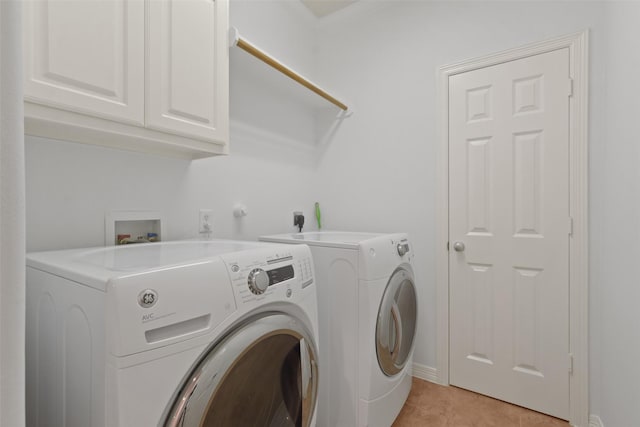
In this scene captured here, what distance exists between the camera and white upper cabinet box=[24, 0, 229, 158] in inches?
33.5

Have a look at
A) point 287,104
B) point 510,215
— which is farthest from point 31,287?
point 510,215

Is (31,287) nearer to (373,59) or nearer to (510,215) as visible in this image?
(510,215)

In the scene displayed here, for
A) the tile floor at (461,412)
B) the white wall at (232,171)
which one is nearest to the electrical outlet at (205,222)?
the white wall at (232,171)

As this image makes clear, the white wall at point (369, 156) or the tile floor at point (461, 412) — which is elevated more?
the white wall at point (369, 156)

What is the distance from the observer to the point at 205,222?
5.52 feet

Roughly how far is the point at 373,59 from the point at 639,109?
5.45 ft

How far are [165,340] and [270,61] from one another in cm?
154

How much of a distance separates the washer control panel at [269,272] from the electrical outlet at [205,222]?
77cm

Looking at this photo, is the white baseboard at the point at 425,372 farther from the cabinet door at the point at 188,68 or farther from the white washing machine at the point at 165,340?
the cabinet door at the point at 188,68

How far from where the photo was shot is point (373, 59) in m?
2.37

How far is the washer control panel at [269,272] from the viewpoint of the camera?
34.1 inches

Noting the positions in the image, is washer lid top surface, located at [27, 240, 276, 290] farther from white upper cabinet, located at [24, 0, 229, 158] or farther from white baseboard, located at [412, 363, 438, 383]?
white baseboard, located at [412, 363, 438, 383]

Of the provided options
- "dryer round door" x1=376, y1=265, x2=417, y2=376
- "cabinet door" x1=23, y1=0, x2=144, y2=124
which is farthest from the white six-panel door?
"cabinet door" x1=23, y1=0, x2=144, y2=124

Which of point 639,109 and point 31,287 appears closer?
point 31,287
